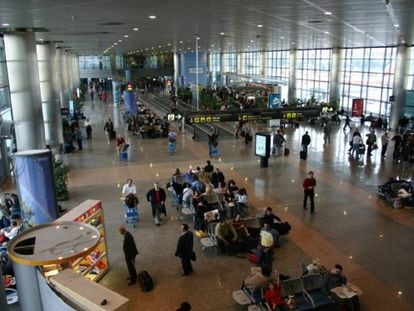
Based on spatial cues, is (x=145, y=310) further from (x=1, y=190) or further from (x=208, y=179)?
(x=1, y=190)

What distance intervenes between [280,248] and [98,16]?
27.5 ft

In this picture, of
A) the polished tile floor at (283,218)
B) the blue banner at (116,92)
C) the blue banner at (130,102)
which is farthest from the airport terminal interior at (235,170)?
the blue banner at (116,92)

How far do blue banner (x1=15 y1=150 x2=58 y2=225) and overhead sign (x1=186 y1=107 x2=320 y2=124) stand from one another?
854 centimetres

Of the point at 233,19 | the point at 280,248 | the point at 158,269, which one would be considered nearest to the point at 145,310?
the point at 158,269

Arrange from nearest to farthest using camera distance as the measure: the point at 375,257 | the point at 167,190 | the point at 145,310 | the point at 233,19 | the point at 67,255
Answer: the point at 67,255
the point at 145,310
the point at 375,257
the point at 233,19
the point at 167,190

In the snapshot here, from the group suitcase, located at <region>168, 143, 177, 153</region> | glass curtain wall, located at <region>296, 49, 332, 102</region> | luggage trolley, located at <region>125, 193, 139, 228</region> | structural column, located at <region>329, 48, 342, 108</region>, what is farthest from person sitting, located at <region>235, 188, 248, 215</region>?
glass curtain wall, located at <region>296, 49, 332, 102</region>

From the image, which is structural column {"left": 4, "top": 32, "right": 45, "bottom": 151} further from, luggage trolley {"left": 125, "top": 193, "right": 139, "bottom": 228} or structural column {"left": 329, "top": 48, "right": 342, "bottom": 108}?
structural column {"left": 329, "top": 48, "right": 342, "bottom": 108}

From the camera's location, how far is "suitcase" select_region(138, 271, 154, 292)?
30.0ft

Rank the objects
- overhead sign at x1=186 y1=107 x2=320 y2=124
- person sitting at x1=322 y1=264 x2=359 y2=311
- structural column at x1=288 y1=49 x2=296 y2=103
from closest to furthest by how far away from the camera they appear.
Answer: person sitting at x1=322 y1=264 x2=359 y2=311, overhead sign at x1=186 y1=107 x2=320 y2=124, structural column at x1=288 y1=49 x2=296 y2=103

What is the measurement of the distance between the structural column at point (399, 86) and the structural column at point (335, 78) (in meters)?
5.83

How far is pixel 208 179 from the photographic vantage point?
15977 mm

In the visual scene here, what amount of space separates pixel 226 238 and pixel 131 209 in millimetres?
3362

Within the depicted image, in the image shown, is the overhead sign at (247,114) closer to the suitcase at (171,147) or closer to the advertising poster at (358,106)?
the suitcase at (171,147)

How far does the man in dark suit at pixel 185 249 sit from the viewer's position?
9.62m
